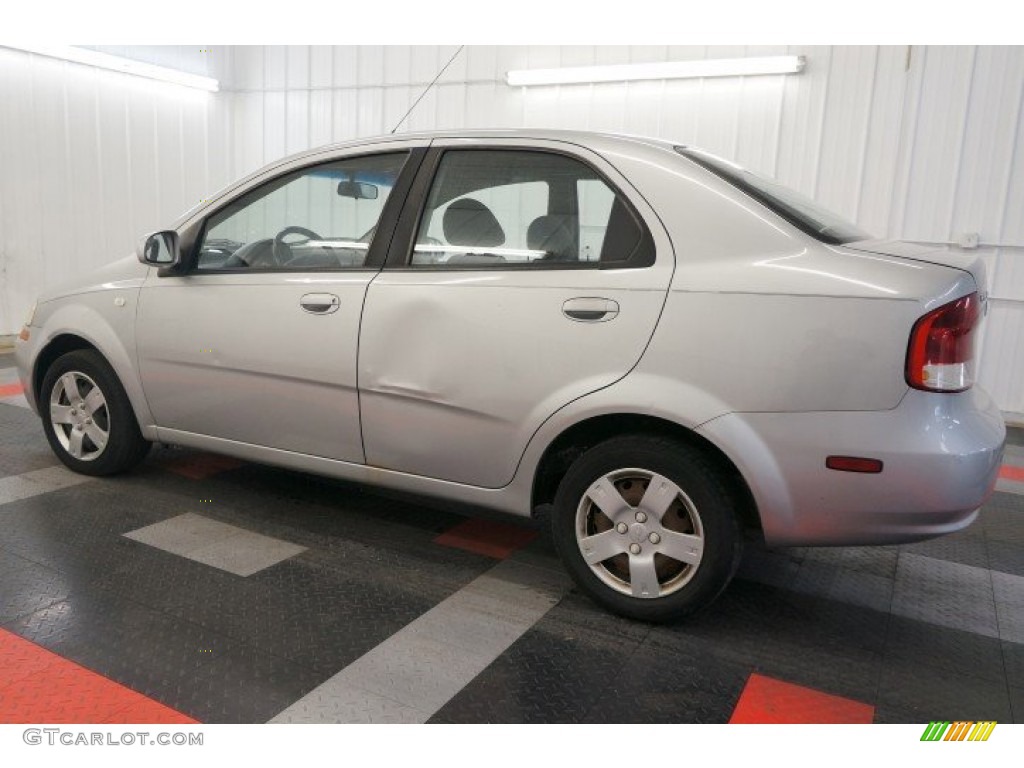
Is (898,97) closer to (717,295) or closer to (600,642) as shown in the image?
(717,295)

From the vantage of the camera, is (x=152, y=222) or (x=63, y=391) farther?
(x=152, y=222)

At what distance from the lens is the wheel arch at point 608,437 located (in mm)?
2402

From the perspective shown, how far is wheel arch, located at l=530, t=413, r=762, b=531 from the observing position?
2.40m

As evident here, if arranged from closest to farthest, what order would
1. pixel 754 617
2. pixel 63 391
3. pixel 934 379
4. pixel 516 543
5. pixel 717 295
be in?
pixel 934 379 → pixel 717 295 → pixel 754 617 → pixel 516 543 → pixel 63 391

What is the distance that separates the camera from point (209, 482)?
3.83 meters

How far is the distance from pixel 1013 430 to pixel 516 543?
15.7ft

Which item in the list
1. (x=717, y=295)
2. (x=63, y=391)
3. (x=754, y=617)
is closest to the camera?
(x=717, y=295)

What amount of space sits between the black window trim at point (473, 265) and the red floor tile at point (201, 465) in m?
1.79

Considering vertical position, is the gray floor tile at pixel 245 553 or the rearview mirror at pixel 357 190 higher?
the rearview mirror at pixel 357 190

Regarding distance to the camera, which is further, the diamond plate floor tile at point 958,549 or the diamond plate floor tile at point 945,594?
the diamond plate floor tile at point 958,549

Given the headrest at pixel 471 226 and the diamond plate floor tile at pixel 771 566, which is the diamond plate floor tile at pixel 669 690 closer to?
the diamond plate floor tile at pixel 771 566

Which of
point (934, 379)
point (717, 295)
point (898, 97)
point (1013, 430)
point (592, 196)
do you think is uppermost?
point (898, 97)

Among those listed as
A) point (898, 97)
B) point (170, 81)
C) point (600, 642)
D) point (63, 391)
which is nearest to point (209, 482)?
point (63, 391)
